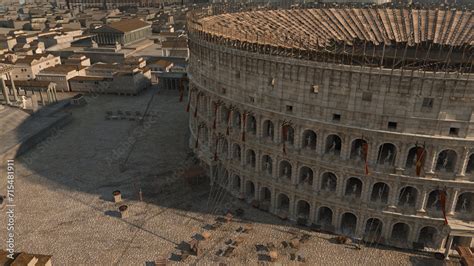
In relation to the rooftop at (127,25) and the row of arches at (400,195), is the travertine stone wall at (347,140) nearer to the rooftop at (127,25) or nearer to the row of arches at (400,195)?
the row of arches at (400,195)

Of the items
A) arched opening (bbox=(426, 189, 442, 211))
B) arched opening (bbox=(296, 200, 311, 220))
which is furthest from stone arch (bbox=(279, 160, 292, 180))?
arched opening (bbox=(426, 189, 442, 211))

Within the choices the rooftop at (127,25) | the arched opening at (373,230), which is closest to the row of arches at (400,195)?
the arched opening at (373,230)

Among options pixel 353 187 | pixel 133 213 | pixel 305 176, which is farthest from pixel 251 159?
pixel 133 213

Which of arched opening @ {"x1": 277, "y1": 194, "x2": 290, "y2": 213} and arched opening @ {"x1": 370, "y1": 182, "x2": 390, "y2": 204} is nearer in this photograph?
arched opening @ {"x1": 370, "y1": 182, "x2": 390, "y2": 204}

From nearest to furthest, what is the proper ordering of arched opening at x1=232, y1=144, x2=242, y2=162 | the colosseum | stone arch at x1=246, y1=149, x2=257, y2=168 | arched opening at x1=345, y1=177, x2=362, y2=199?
the colosseum, arched opening at x1=345, y1=177, x2=362, y2=199, stone arch at x1=246, y1=149, x2=257, y2=168, arched opening at x1=232, y1=144, x2=242, y2=162

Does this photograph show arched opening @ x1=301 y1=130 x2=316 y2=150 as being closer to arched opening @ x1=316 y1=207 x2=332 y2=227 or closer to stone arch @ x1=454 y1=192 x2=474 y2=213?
arched opening @ x1=316 y1=207 x2=332 y2=227

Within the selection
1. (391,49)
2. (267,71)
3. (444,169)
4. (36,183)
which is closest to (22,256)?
(36,183)

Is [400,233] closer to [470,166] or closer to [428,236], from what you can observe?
[428,236]

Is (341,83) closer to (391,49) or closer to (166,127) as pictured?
(391,49)
